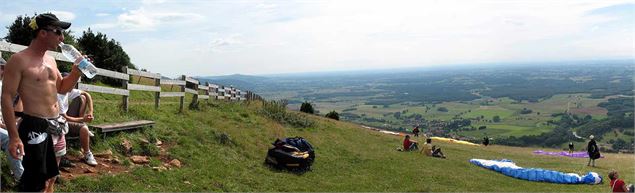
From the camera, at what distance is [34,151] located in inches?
181

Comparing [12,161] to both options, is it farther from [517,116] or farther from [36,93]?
[517,116]

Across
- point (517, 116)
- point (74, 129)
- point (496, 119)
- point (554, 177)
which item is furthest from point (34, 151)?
point (517, 116)

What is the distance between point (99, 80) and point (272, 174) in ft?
45.6

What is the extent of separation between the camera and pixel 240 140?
13.8m

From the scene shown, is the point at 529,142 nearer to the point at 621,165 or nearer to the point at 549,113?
the point at 621,165

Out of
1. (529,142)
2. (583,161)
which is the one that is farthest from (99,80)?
(529,142)

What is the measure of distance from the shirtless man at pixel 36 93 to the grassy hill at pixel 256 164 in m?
2.33

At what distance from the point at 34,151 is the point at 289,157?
25.4 ft

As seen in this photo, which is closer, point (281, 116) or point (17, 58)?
point (17, 58)

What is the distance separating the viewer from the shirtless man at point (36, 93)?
4422 mm

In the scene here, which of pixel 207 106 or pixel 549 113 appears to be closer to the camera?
pixel 207 106

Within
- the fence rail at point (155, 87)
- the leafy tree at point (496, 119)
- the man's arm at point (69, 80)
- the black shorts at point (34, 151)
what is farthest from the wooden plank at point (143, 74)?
the leafy tree at point (496, 119)

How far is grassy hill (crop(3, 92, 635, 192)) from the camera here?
348 inches

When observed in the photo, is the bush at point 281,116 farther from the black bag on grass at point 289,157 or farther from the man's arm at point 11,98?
the man's arm at point 11,98
